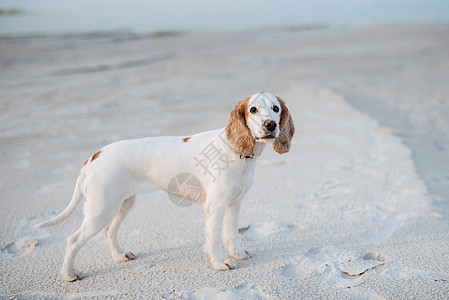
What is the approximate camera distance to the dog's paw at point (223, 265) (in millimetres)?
3295

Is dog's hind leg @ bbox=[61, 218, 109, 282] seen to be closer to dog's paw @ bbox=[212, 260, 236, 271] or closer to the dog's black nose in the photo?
dog's paw @ bbox=[212, 260, 236, 271]

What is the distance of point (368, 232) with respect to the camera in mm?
3875

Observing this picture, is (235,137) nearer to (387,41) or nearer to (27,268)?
(27,268)

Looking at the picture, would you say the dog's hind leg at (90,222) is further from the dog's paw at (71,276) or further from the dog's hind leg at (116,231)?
the dog's hind leg at (116,231)

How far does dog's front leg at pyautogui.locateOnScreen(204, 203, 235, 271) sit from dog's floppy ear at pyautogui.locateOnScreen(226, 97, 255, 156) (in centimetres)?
49

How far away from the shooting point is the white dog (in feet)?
10.2

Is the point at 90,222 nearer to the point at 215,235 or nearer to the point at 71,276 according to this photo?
the point at 71,276

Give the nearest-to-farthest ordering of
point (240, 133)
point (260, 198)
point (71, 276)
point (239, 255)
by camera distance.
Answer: point (240, 133) < point (71, 276) < point (239, 255) < point (260, 198)

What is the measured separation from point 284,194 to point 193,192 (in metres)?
1.71

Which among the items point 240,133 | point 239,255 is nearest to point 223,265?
point 239,255

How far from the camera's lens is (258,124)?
3000mm

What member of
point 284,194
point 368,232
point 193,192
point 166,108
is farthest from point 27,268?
point 166,108

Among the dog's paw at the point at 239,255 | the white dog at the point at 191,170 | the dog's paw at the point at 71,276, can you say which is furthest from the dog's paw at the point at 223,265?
the dog's paw at the point at 71,276

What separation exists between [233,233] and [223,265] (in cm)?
32
